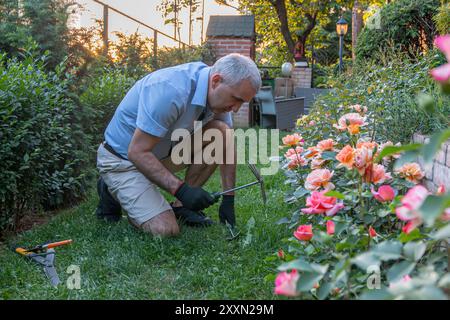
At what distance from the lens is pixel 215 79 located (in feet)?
8.77

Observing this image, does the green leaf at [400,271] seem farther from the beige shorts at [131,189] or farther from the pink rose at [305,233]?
the beige shorts at [131,189]

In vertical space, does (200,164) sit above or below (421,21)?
below

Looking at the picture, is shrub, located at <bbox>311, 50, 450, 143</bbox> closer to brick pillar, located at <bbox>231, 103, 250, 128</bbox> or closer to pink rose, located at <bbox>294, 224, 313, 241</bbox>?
pink rose, located at <bbox>294, 224, 313, 241</bbox>

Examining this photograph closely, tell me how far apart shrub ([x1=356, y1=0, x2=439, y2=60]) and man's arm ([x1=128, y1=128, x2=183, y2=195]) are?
472 cm

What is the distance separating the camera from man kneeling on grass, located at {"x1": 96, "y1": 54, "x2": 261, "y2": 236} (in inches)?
101

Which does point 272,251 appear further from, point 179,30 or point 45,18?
point 179,30

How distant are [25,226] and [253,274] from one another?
1.66m

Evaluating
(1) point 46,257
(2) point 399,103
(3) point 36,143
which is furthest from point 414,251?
(3) point 36,143

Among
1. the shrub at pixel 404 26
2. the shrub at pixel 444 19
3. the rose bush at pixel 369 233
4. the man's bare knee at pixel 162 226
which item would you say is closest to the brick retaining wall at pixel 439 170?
the rose bush at pixel 369 233

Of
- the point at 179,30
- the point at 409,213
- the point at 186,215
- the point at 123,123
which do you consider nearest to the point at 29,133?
the point at 123,123

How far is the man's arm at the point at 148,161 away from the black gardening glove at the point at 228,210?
0.38 metres

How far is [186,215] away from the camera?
3.05 meters

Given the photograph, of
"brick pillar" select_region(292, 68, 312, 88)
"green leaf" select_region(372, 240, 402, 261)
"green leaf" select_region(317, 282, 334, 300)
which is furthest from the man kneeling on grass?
"brick pillar" select_region(292, 68, 312, 88)
